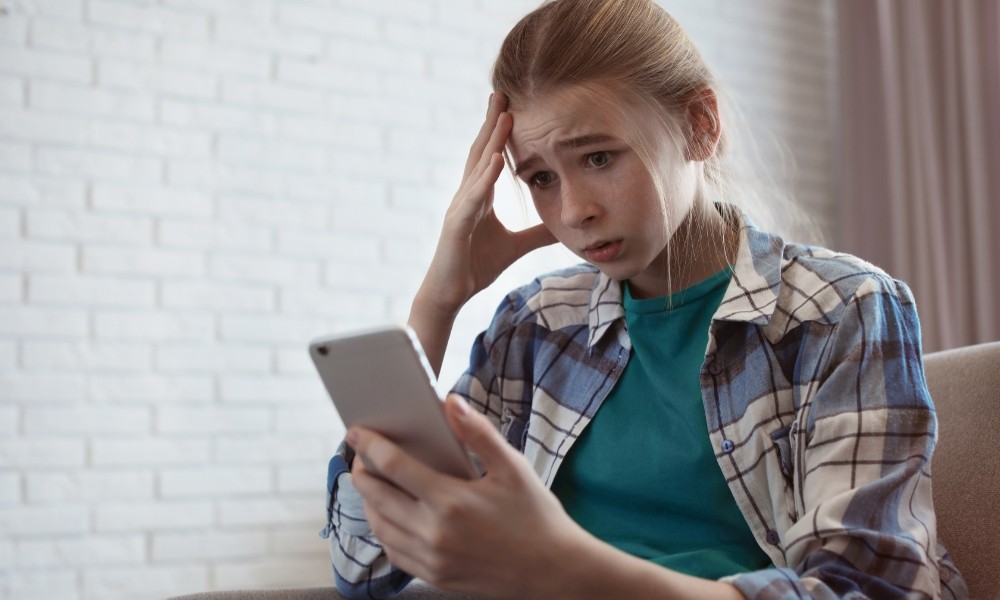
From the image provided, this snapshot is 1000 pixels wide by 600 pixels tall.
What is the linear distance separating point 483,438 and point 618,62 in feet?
1.80

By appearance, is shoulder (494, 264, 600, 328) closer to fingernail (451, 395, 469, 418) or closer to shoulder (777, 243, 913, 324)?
shoulder (777, 243, 913, 324)

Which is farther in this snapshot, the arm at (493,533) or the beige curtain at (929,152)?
the beige curtain at (929,152)

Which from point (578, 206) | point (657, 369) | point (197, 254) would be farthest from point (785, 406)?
point (197, 254)

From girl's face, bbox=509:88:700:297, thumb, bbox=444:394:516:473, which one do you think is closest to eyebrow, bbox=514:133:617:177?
girl's face, bbox=509:88:700:297

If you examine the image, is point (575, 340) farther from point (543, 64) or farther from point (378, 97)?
point (378, 97)

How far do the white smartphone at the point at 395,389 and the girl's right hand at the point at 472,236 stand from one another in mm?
451

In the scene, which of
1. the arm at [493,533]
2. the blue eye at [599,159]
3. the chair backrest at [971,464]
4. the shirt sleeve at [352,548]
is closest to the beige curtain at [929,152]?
the chair backrest at [971,464]

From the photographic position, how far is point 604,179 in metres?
1.11

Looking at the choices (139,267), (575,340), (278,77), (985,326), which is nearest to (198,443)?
(139,267)

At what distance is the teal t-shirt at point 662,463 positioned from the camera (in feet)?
3.55

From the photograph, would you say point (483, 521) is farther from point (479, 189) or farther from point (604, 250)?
point (479, 189)

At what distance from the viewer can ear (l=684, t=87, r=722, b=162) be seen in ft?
3.93

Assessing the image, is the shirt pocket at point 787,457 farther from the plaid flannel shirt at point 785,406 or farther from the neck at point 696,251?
the neck at point 696,251

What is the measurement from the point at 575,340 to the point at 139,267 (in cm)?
129
